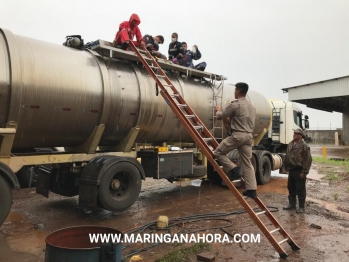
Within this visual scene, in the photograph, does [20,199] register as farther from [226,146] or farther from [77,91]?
[226,146]

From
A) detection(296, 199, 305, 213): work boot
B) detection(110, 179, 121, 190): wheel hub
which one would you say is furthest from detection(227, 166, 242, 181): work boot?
detection(296, 199, 305, 213): work boot

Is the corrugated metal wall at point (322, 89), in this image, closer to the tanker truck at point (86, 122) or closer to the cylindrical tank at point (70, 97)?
the tanker truck at point (86, 122)

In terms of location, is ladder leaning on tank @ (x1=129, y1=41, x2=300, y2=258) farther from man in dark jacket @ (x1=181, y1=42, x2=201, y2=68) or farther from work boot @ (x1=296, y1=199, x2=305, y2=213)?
work boot @ (x1=296, y1=199, x2=305, y2=213)

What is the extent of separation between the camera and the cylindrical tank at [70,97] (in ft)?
18.1

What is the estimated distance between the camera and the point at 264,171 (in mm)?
11930

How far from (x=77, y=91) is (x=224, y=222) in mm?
3788

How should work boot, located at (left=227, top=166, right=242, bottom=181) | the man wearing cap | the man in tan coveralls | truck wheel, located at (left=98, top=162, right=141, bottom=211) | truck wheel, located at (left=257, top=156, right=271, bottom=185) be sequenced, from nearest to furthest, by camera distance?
the man in tan coveralls < work boot, located at (left=227, top=166, right=242, bottom=181) < truck wheel, located at (left=98, top=162, right=141, bottom=211) < the man wearing cap < truck wheel, located at (left=257, top=156, right=271, bottom=185)

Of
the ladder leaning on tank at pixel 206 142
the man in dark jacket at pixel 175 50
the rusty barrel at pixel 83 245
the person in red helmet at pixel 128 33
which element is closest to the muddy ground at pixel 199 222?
the ladder leaning on tank at pixel 206 142

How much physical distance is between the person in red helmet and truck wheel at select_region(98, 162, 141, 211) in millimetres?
2673

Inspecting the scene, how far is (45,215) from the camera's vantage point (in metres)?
7.01

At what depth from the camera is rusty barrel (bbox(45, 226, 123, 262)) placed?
327cm

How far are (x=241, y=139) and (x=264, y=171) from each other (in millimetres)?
7098

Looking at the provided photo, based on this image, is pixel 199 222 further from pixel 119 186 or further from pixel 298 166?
pixel 298 166

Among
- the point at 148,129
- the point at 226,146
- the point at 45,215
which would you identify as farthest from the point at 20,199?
the point at 226,146
